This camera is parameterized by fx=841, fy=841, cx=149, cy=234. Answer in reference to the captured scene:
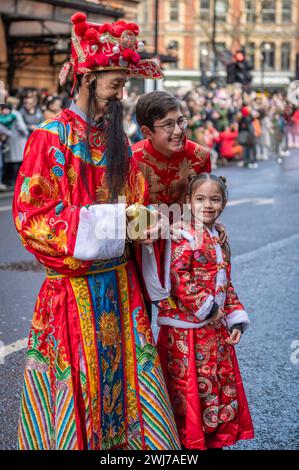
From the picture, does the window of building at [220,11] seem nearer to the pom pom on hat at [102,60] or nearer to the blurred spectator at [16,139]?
the blurred spectator at [16,139]

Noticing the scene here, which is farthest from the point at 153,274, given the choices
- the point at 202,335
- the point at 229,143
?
the point at 229,143

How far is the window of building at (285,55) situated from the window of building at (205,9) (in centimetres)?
752

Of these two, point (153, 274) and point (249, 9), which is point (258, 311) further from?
point (249, 9)

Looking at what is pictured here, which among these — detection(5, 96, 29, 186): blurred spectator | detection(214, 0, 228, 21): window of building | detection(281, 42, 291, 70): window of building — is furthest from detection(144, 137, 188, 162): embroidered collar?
detection(281, 42, 291, 70): window of building

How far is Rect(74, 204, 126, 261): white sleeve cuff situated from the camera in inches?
115

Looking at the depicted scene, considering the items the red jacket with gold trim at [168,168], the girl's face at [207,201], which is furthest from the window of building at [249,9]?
the girl's face at [207,201]

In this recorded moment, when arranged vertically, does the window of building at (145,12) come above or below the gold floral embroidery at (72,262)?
below

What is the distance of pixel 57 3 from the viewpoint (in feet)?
70.4

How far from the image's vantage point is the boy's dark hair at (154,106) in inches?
137

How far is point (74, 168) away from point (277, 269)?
5243mm

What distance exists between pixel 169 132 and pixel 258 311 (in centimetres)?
317

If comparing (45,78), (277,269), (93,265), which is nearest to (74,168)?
(93,265)

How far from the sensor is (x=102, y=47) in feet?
9.87
